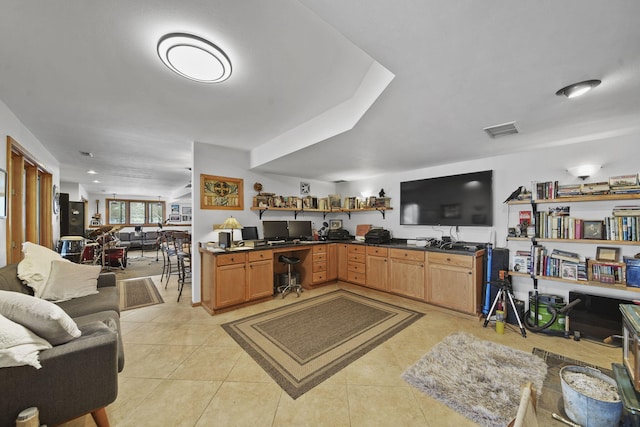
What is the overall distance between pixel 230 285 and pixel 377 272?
2407mm

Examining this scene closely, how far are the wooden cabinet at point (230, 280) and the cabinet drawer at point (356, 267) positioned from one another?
2.02 meters

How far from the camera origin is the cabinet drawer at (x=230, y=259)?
127 inches

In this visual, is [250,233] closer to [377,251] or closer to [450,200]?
[377,251]

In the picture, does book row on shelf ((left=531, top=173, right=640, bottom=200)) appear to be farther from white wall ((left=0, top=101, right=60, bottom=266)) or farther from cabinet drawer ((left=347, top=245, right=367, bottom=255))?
white wall ((left=0, top=101, right=60, bottom=266))

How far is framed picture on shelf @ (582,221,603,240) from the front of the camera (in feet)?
8.78

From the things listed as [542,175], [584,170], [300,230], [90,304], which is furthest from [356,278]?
[90,304]

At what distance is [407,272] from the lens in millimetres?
3814

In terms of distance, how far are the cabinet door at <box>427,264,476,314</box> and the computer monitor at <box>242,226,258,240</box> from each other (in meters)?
2.88

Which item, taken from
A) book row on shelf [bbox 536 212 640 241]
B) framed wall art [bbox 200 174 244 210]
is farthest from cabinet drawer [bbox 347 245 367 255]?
book row on shelf [bbox 536 212 640 241]

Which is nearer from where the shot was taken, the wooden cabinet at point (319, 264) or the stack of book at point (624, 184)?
the stack of book at point (624, 184)

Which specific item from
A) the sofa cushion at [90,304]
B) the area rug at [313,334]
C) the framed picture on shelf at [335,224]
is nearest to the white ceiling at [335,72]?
the sofa cushion at [90,304]

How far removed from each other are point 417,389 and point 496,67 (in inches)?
91.5

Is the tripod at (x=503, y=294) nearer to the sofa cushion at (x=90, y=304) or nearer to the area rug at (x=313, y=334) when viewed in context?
the area rug at (x=313, y=334)

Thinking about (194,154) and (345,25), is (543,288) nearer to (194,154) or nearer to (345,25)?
(345,25)
